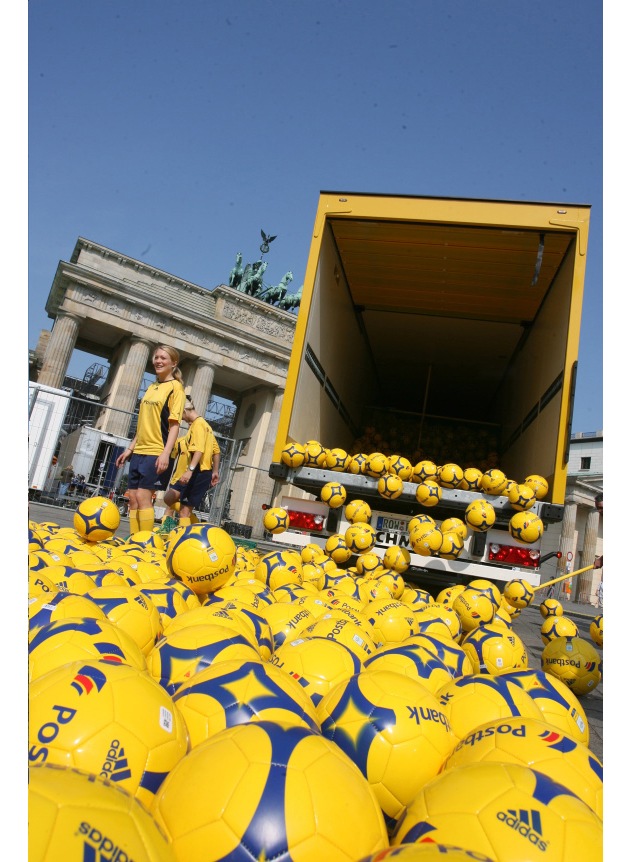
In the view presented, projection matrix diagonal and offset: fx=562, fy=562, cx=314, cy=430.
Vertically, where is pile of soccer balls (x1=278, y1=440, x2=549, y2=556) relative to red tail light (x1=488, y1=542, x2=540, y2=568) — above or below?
above

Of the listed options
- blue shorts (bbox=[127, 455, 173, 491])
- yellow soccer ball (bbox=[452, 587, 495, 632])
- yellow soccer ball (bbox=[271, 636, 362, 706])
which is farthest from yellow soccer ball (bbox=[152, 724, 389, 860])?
blue shorts (bbox=[127, 455, 173, 491])

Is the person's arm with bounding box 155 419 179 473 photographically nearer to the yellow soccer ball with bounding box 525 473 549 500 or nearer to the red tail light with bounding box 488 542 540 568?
the red tail light with bounding box 488 542 540 568

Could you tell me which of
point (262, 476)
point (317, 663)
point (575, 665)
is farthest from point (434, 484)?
point (262, 476)

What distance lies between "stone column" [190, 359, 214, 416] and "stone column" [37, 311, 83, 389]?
8119 mm

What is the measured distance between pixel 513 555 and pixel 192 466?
3.88 meters

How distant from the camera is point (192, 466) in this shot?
699 cm

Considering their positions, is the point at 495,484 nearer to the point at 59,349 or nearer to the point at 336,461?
the point at 336,461

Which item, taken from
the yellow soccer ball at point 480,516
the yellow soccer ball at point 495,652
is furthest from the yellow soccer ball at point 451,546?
the yellow soccer ball at point 495,652

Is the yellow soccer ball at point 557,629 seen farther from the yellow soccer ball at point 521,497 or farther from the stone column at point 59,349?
the stone column at point 59,349

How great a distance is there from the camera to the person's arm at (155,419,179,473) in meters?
6.05

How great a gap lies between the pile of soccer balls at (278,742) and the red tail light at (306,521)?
9.70 ft

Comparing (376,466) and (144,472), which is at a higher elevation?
(376,466)

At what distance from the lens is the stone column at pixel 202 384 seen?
1510 inches

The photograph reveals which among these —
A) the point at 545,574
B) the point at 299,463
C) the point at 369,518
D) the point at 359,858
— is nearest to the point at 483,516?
the point at 369,518
